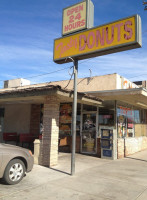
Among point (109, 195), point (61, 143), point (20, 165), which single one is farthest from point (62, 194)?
point (61, 143)

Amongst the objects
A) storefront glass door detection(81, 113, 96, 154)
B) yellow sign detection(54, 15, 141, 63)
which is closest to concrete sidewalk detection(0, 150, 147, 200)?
storefront glass door detection(81, 113, 96, 154)

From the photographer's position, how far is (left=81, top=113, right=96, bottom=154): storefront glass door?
12023 mm

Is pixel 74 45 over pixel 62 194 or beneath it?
over

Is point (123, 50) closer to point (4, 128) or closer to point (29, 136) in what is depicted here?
point (29, 136)

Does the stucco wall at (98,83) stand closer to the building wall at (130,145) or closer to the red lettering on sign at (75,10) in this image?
the building wall at (130,145)

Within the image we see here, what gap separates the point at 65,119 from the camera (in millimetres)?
12906

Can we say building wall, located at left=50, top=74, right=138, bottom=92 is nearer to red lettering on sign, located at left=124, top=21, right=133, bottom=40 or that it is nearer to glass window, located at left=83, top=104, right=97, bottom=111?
glass window, located at left=83, top=104, right=97, bottom=111

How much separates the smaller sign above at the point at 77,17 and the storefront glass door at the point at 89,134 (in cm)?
540

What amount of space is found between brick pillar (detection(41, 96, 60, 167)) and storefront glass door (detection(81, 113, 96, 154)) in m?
3.95

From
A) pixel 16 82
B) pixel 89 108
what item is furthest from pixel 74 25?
pixel 16 82

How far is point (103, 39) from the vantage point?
768cm

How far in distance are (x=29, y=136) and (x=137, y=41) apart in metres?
8.57

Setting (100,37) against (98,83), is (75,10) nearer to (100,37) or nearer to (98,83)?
(100,37)

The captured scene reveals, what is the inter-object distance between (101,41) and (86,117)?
19.1ft
